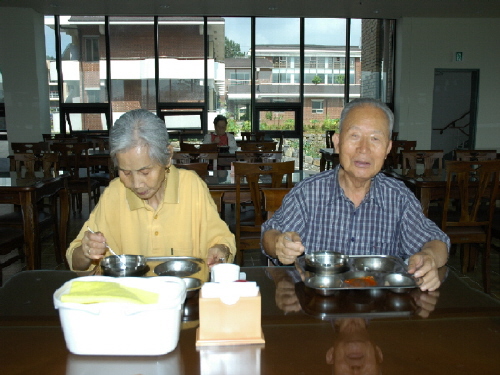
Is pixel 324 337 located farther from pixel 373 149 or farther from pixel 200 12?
pixel 200 12

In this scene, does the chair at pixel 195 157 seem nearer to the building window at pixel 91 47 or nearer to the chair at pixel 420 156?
the chair at pixel 420 156

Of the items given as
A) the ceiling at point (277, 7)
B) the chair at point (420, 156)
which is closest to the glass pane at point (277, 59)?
the ceiling at point (277, 7)

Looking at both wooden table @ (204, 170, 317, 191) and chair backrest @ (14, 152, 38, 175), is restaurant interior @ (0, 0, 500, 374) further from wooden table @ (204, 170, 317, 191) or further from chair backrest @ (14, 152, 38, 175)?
wooden table @ (204, 170, 317, 191)

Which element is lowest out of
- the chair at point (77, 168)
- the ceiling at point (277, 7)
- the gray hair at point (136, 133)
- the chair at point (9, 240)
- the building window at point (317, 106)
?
the chair at point (9, 240)

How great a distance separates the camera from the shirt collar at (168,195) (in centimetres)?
187

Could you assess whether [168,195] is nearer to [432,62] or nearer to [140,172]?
[140,172]

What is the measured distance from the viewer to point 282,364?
983mm

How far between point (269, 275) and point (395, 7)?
834 cm

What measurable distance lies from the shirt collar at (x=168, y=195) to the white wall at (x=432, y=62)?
8557 millimetres

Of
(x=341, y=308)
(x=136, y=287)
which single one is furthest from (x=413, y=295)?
(x=136, y=287)

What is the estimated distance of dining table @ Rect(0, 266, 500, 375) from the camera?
0.98 m

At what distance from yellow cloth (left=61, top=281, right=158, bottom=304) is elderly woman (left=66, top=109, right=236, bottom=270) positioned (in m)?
0.61

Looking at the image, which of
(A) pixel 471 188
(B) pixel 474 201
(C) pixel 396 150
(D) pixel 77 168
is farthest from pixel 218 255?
(C) pixel 396 150

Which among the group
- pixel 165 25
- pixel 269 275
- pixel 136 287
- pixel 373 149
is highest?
pixel 165 25
